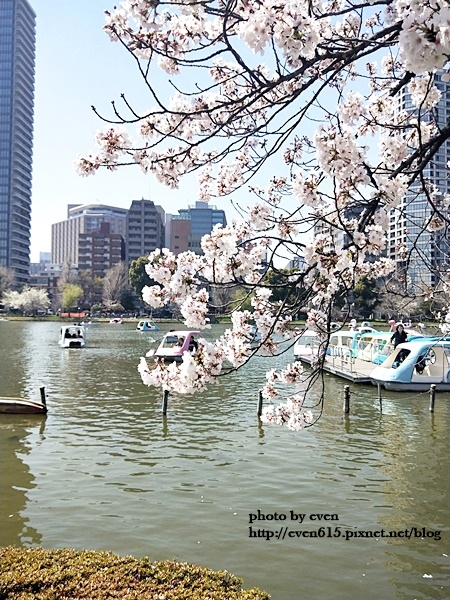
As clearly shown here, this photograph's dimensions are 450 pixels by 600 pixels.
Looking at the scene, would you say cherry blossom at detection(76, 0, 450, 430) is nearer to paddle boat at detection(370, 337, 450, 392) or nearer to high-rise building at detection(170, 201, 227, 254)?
paddle boat at detection(370, 337, 450, 392)

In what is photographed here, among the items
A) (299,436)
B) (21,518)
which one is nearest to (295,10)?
(21,518)

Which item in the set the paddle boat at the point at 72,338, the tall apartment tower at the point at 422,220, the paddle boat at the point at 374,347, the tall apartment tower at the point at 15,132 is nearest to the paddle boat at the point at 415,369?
the paddle boat at the point at 374,347

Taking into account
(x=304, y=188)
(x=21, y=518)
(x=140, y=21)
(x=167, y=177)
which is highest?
(x=140, y=21)

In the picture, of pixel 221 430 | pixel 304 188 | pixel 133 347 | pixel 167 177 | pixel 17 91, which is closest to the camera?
pixel 304 188

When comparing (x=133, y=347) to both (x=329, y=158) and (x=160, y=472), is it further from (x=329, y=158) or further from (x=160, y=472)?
(x=329, y=158)

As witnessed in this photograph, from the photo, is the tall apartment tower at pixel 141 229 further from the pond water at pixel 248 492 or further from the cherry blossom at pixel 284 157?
the cherry blossom at pixel 284 157

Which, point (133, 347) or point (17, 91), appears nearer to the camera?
point (133, 347)

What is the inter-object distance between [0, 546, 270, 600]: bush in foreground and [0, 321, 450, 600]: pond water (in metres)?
1.20

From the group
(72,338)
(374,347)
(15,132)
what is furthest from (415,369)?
(15,132)

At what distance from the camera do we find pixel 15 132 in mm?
145000

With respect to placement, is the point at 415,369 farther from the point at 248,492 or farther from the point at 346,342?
the point at 248,492

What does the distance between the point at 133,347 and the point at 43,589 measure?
37998mm

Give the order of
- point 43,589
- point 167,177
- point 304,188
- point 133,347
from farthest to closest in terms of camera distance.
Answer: point 133,347
point 167,177
point 43,589
point 304,188

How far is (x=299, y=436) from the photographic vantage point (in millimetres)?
13742
